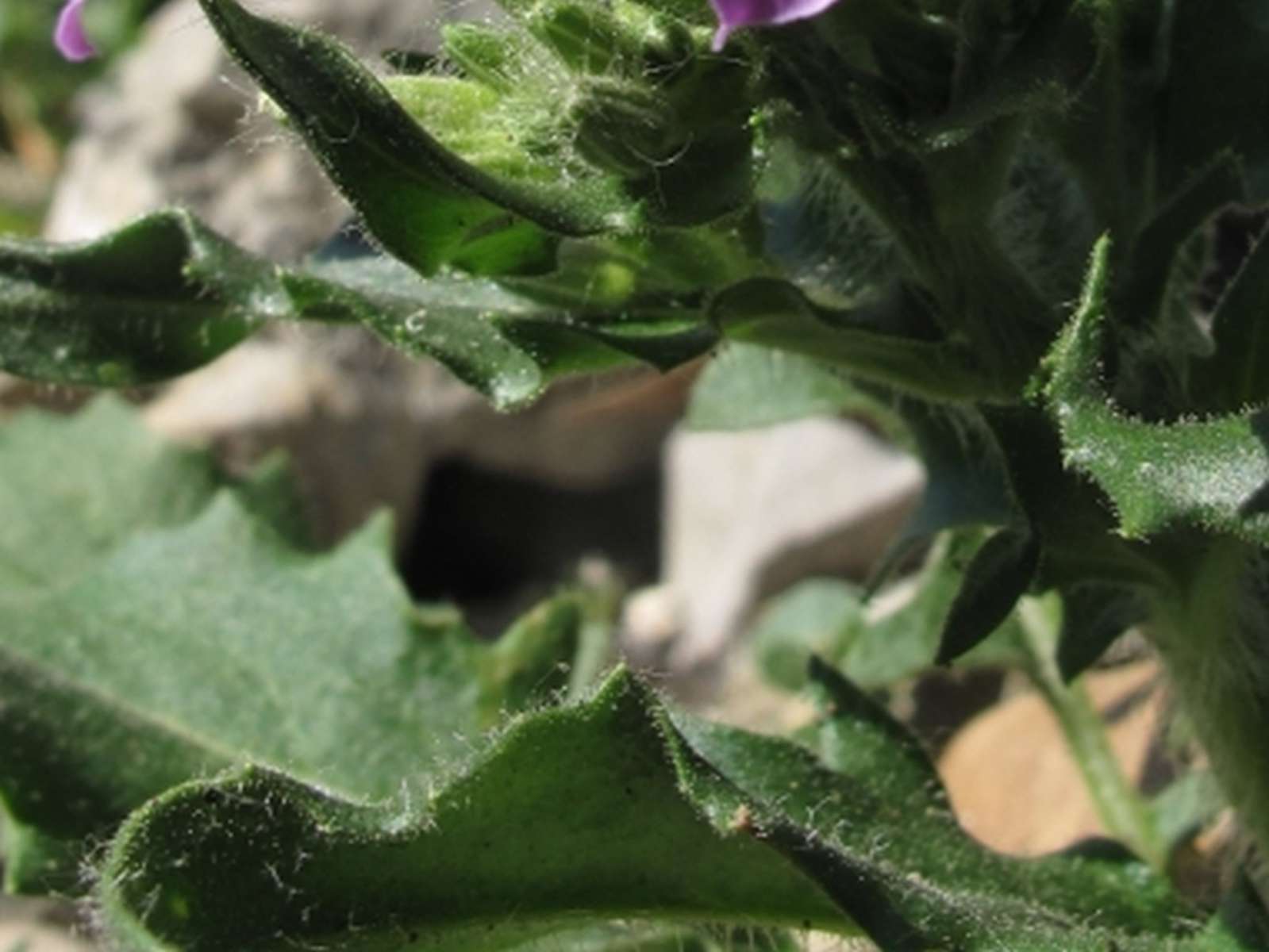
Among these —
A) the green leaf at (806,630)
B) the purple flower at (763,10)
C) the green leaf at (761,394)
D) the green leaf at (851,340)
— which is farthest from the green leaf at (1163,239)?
the green leaf at (806,630)

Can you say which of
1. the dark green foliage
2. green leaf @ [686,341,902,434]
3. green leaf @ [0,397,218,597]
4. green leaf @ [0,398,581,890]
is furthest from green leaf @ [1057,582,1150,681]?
green leaf @ [0,397,218,597]

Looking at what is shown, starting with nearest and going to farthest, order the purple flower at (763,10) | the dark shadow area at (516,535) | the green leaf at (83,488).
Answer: the purple flower at (763,10)
the green leaf at (83,488)
the dark shadow area at (516,535)

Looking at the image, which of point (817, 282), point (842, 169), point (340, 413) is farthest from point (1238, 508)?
point (340, 413)

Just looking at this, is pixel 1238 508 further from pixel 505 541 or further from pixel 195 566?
pixel 505 541

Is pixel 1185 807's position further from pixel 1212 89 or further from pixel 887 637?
pixel 1212 89

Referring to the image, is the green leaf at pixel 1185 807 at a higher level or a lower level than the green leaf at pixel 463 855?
lower

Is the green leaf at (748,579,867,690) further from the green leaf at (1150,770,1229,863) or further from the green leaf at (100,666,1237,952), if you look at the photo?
the green leaf at (100,666,1237,952)

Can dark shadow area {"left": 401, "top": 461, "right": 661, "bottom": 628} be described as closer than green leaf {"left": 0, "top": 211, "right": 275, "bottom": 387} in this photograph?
No

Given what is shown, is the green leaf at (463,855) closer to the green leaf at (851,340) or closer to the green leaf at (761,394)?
the green leaf at (851,340)
